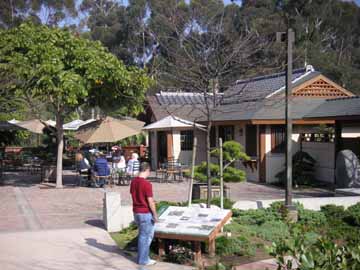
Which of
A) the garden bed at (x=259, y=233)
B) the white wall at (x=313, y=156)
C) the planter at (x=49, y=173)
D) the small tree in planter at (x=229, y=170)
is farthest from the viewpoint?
the planter at (x=49, y=173)

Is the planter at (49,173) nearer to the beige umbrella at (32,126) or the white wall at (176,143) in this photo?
the beige umbrella at (32,126)

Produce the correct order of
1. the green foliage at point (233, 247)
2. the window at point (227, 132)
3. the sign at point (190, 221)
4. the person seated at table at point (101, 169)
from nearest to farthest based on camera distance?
the sign at point (190, 221) → the green foliage at point (233, 247) → the person seated at table at point (101, 169) → the window at point (227, 132)

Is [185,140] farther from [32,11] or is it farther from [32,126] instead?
[32,11]

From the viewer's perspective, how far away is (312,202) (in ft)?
37.3

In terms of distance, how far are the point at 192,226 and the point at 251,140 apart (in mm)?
13624

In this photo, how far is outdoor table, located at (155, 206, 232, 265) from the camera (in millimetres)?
7797

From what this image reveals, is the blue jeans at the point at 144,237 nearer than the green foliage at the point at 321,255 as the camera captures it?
No

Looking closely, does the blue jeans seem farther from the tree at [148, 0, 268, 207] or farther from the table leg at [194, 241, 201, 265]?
the tree at [148, 0, 268, 207]

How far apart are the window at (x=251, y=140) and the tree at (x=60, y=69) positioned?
17.6 feet

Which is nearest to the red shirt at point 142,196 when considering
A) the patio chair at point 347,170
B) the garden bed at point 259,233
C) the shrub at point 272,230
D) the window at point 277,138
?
the garden bed at point 259,233

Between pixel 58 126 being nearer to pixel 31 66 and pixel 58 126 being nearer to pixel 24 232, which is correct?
pixel 31 66

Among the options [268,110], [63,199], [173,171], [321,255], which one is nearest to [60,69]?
[63,199]

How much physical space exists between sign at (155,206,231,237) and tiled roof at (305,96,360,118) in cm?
997

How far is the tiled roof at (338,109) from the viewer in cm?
1764
